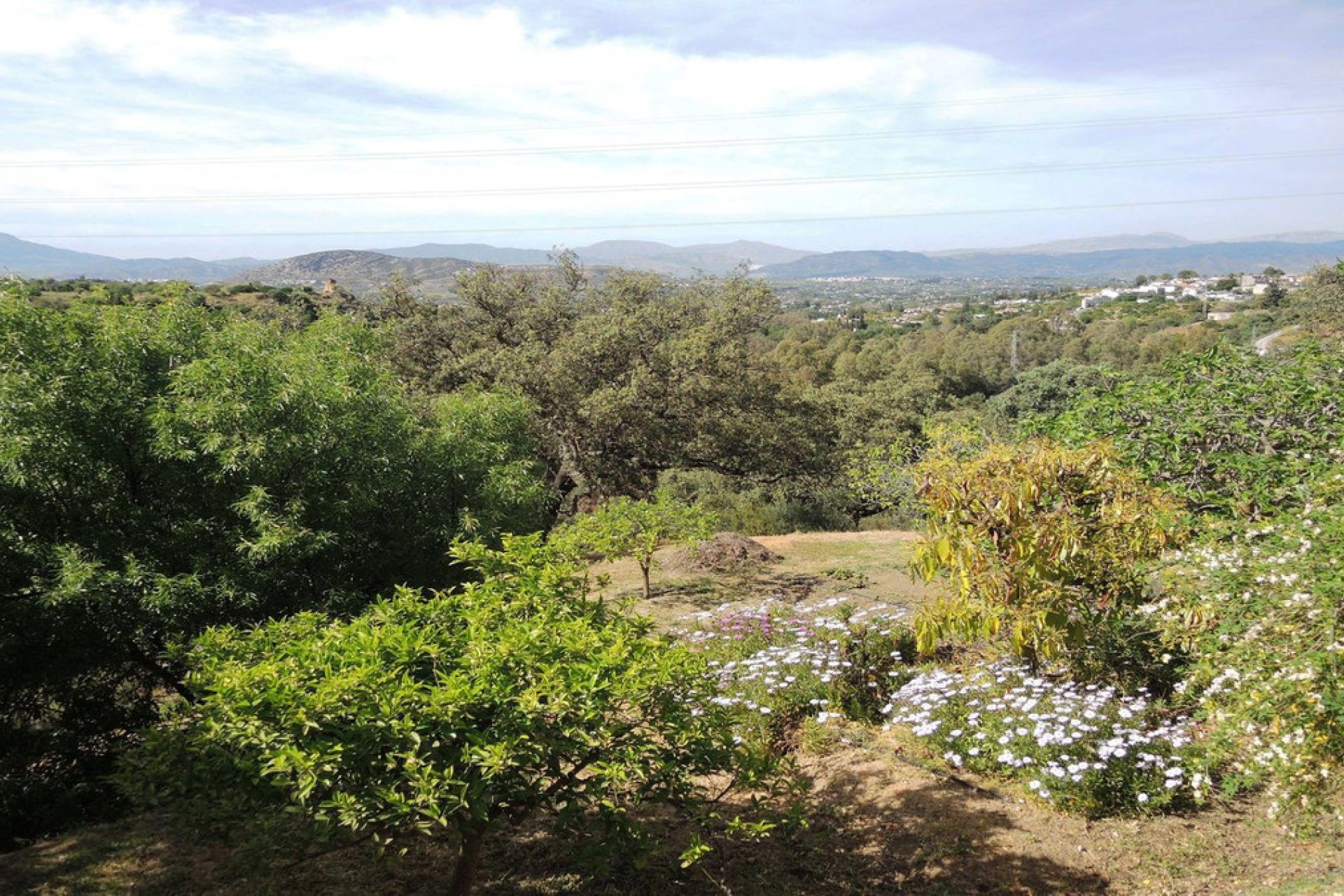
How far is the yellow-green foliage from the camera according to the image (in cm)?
639

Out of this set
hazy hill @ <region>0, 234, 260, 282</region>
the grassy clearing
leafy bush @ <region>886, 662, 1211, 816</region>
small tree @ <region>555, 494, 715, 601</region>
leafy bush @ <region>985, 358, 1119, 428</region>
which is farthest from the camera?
hazy hill @ <region>0, 234, 260, 282</region>

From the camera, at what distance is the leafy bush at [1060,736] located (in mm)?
5609

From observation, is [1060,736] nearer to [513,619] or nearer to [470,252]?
[513,619]

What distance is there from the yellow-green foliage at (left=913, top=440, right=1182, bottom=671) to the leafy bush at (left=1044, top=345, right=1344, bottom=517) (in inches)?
46.0

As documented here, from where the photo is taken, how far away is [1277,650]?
191 inches

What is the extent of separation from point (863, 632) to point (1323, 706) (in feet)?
13.8

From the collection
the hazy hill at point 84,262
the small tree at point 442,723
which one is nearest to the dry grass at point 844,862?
the small tree at point 442,723

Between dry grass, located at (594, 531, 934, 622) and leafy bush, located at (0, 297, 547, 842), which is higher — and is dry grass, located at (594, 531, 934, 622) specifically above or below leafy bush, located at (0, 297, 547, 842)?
below

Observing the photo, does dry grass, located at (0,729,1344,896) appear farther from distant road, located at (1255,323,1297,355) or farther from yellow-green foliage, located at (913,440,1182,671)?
distant road, located at (1255,323,1297,355)

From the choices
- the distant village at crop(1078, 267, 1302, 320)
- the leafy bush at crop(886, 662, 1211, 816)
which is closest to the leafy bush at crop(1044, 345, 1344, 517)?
the leafy bush at crop(886, 662, 1211, 816)

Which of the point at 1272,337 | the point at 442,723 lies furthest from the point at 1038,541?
the point at 1272,337

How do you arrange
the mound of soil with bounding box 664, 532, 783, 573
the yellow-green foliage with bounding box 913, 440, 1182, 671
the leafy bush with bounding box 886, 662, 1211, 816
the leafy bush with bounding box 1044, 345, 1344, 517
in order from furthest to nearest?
the mound of soil with bounding box 664, 532, 783, 573 → the leafy bush with bounding box 1044, 345, 1344, 517 → the yellow-green foliage with bounding box 913, 440, 1182, 671 → the leafy bush with bounding box 886, 662, 1211, 816

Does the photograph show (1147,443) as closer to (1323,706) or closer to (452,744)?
(1323,706)

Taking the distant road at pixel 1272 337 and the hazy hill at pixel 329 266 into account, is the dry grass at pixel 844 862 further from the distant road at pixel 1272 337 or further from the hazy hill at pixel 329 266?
the hazy hill at pixel 329 266
